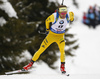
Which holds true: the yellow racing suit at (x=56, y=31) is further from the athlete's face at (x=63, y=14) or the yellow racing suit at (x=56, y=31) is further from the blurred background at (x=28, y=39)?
the blurred background at (x=28, y=39)

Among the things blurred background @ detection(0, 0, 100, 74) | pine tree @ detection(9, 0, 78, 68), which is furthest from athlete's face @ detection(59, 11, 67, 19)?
pine tree @ detection(9, 0, 78, 68)

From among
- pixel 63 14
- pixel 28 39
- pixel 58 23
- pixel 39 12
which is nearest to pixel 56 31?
pixel 58 23

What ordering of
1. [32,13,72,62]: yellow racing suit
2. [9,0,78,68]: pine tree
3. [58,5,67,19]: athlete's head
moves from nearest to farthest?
[58,5,67,19]: athlete's head
[32,13,72,62]: yellow racing suit
[9,0,78,68]: pine tree

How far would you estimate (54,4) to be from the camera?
9875mm

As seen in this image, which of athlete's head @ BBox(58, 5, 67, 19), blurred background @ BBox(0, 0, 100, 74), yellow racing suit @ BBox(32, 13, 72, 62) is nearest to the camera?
athlete's head @ BBox(58, 5, 67, 19)

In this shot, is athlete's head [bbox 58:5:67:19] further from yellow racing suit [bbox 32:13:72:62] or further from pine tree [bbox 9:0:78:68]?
pine tree [bbox 9:0:78:68]

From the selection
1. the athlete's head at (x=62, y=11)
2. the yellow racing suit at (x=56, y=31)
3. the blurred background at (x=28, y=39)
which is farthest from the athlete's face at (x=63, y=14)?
the blurred background at (x=28, y=39)

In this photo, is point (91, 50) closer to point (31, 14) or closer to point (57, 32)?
point (31, 14)

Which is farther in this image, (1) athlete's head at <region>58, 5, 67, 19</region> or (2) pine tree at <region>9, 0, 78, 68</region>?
(2) pine tree at <region>9, 0, 78, 68</region>

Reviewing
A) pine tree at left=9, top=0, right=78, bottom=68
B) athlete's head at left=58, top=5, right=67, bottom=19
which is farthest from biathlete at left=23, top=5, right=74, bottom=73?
pine tree at left=9, top=0, right=78, bottom=68

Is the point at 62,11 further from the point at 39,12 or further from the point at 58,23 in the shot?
the point at 39,12

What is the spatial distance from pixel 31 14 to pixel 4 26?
393cm

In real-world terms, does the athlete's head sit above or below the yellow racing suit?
above

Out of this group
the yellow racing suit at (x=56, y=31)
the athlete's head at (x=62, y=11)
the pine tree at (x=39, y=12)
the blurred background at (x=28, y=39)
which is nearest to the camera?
the athlete's head at (x=62, y=11)
